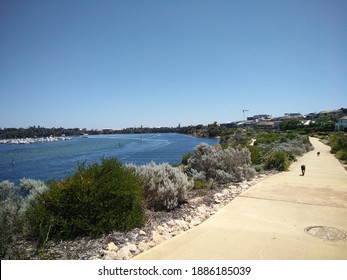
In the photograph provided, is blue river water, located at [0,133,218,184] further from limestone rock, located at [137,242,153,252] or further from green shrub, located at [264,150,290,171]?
green shrub, located at [264,150,290,171]

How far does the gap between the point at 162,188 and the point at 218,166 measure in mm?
4866

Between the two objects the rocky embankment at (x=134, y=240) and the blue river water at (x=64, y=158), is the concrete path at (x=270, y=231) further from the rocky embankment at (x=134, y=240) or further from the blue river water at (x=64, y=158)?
the blue river water at (x=64, y=158)

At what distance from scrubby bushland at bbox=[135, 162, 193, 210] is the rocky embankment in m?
0.29

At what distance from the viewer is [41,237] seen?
4938mm

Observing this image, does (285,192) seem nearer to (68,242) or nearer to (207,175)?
(207,175)

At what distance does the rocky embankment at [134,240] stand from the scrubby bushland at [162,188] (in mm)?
286

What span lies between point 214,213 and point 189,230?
1.44m

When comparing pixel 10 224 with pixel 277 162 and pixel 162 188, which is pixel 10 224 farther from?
pixel 277 162

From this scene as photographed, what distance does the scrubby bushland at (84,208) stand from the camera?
5.20m

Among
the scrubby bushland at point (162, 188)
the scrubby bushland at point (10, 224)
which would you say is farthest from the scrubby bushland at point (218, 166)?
the scrubby bushland at point (10, 224)

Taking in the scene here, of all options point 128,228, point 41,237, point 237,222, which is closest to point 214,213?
point 237,222

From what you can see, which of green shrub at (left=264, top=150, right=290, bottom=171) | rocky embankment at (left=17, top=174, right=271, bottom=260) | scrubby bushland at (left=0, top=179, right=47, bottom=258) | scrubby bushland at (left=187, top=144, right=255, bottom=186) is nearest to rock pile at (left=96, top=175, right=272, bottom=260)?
rocky embankment at (left=17, top=174, right=271, bottom=260)

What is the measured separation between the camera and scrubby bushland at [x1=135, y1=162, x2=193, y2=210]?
7.31 m
